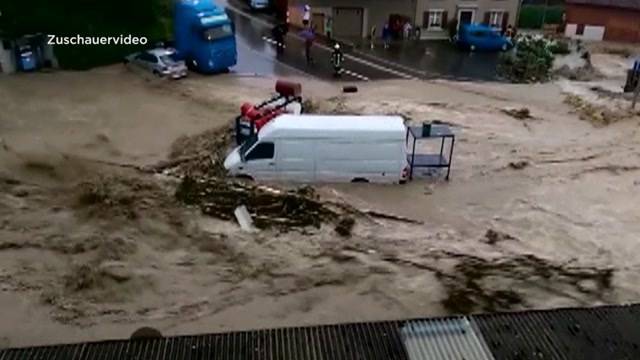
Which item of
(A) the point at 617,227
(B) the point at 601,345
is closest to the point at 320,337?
(B) the point at 601,345

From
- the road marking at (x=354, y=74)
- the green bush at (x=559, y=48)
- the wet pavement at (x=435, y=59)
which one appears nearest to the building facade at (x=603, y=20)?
the green bush at (x=559, y=48)

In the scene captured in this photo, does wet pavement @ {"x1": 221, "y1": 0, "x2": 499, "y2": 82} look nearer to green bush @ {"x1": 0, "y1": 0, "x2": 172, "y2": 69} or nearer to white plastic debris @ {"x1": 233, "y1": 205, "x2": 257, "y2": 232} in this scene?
green bush @ {"x1": 0, "y1": 0, "x2": 172, "y2": 69}

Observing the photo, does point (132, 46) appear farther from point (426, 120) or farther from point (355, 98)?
point (426, 120)

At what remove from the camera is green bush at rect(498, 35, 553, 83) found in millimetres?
34344

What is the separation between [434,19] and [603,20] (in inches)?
430

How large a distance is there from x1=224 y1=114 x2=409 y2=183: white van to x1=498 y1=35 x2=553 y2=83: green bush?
49.1 ft

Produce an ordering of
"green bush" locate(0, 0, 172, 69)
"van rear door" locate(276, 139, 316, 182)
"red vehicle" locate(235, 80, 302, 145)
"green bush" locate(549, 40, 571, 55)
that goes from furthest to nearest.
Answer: "green bush" locate(549, 40, 571, 55) < "green bush" locate(0, 0, 172, 69) < "red vehicle" locate(235, 80, 302, 145) < "van rear door" locate(276, 139, 316, 182)

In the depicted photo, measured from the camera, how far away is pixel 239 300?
1612 centimetres

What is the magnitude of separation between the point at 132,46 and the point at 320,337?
25.5 meters

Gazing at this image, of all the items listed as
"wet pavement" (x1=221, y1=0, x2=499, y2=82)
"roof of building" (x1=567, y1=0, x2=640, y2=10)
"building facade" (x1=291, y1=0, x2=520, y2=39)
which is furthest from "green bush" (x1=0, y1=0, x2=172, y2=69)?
"roof of building" (x1=567, y1=0, x2=640, y2=10)

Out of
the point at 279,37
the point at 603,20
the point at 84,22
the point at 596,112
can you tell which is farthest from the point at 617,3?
the point at 84,22

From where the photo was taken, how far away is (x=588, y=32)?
42.2 meters

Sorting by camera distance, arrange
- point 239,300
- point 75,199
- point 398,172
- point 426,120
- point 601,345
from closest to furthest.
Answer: point 601,345
point 239,300
point 75,199
point 398,172
point 426,120

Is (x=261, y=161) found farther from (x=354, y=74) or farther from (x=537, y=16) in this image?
(x=537, y=16)
